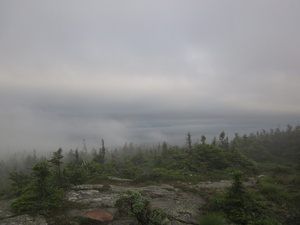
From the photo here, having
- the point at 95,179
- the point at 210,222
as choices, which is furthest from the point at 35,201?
the point at 210,222

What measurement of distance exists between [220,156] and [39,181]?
25.2m

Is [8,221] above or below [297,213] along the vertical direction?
above

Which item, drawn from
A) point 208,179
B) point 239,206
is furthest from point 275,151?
point 239,206

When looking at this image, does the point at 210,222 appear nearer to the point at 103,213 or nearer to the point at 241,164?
the point at 103,213

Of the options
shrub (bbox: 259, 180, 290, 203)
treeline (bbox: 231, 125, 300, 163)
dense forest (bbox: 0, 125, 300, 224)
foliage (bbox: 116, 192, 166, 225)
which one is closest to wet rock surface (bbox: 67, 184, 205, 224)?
dense forest (bbox: 0, 125, 300, 224)

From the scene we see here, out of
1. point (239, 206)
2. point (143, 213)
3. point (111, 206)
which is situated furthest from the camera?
point (111, 206)

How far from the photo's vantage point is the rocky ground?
33.0ft

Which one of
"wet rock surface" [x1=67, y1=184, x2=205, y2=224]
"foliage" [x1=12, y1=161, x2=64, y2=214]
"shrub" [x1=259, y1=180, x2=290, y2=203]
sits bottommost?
"shrub" [x1=259, y1=180, x2=290, y2=203]

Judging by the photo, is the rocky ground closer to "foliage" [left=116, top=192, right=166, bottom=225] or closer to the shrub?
"foliage" [left=116, top=192, right=166, bottom=225]

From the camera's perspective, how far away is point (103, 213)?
1084cm

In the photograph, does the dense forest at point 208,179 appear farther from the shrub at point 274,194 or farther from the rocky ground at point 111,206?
the rocky ground at point 111,206

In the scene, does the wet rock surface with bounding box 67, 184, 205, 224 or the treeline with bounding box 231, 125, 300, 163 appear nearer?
the wet rock surface with bounding box 67, 184, 205, 224

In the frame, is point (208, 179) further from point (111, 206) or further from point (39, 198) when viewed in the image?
point (39, 198)

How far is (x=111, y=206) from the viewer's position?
40.0 feet
